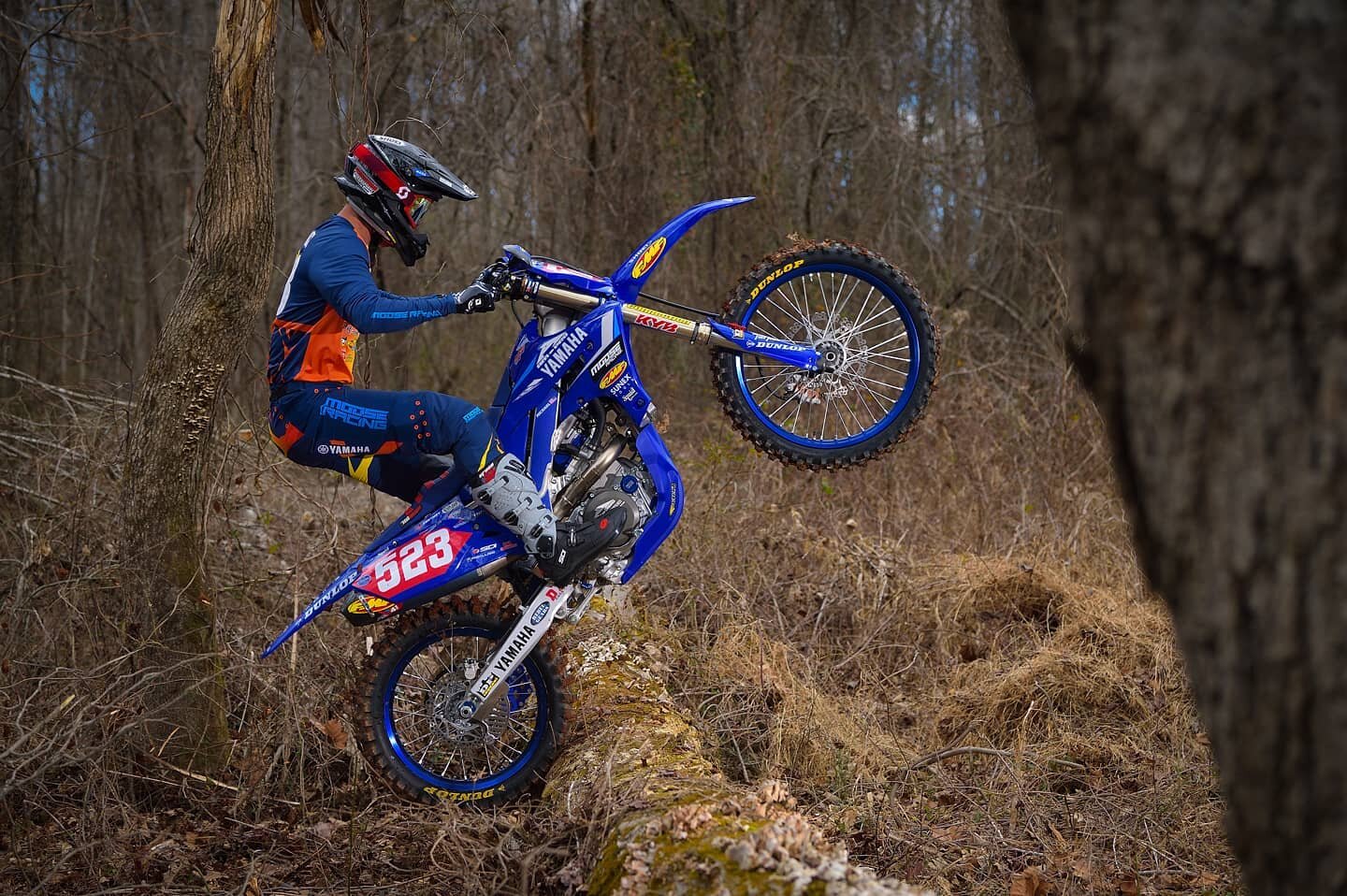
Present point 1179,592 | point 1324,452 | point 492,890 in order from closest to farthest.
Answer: point 1324,452, point 1179,592, point 492,890

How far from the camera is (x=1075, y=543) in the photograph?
7.84 m

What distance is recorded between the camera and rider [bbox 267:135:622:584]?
489 cm

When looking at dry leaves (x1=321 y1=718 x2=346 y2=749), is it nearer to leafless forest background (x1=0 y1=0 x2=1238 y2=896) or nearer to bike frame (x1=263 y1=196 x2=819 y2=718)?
leafless forest background (x1=0 y1=0 x2=1238 y2=896)

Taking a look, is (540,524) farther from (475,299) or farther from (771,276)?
(771,276)

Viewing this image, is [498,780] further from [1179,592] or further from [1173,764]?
[1179,592]

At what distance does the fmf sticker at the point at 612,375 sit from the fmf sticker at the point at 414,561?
84cm

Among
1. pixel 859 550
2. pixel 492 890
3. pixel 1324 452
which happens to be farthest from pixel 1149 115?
pixel 859 550

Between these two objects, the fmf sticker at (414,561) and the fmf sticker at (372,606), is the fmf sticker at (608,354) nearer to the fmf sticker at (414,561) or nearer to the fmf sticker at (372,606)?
the fmf sticker at (414,561)

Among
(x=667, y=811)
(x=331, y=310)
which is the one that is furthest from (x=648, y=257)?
(x=667, y=811)

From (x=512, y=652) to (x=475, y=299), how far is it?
143 cm

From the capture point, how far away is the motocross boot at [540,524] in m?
4.90

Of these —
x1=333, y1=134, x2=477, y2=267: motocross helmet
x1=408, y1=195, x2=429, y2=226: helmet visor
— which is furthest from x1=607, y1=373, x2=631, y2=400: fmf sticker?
x1=408, y1=195, x2=429, y2=226: helmet visor

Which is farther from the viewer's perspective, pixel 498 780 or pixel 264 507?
pixel 264 507

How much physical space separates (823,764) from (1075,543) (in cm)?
317
